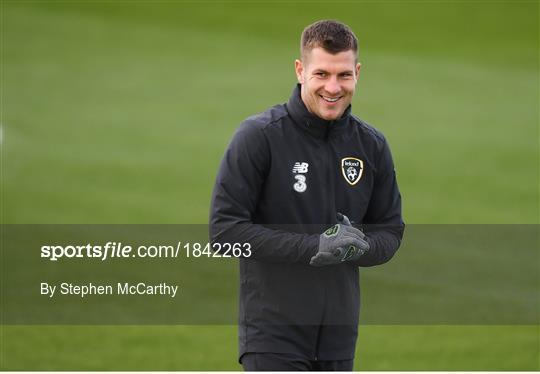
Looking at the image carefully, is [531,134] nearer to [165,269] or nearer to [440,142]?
[440,142]

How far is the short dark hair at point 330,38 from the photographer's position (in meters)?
4.20

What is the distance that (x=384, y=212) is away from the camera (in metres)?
4.46

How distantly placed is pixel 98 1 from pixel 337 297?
17439 millimetres

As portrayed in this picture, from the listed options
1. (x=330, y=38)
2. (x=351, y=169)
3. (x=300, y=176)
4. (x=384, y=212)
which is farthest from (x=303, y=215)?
(x=330, y=38)

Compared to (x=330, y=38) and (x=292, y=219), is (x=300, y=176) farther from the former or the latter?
(x=330, y=38)

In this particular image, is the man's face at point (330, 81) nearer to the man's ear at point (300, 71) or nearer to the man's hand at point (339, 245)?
the man's ear at point (300, 71)

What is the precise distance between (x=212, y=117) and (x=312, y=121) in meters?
11.3

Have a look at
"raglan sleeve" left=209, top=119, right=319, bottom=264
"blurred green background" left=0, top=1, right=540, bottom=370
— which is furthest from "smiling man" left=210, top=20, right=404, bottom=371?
"blurred green background" left=0, top=1, right=540, bottom=370

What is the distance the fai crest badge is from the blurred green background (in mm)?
4271

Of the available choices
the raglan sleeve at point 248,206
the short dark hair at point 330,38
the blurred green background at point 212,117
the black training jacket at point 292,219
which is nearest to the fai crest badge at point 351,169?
the black training jacket at point 292,219

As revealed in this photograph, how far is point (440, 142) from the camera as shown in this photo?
14.9 m

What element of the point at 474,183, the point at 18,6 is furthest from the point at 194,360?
the point at 18,6

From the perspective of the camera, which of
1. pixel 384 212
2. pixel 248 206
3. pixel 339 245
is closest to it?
pixel 339 245

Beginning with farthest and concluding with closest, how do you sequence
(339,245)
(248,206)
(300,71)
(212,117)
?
(212,117), (300,71), (248,206), (339,245)
